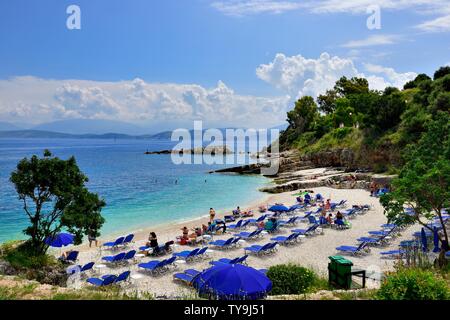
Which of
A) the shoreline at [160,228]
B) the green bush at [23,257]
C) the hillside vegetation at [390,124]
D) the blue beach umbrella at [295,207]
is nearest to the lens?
the green bush at [23,257]

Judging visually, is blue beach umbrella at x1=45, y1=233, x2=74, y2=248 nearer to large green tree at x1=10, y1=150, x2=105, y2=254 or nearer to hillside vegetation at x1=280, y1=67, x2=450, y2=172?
large green tree at x1=10, y1=150, x2=105, y2=254

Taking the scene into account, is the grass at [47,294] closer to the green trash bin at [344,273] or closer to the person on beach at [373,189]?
the green trash bin at [344,273]

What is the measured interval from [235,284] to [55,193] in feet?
28.0

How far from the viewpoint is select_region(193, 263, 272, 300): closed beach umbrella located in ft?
32.0

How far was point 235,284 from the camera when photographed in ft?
32.7

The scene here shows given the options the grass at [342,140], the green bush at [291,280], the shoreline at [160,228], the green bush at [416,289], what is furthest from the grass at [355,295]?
the grass at [342,140]

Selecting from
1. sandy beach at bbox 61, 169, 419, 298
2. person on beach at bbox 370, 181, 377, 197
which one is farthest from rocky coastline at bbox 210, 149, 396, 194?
sandy beach at bbox 61, 169, 419, 298

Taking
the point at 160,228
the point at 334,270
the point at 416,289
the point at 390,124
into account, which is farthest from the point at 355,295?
the point at 390,124

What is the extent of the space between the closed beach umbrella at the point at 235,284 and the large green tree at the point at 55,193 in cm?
693

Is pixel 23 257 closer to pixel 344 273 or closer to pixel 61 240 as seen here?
pixel 61 240

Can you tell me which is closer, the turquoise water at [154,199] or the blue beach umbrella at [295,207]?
the blue beach umbrella at [295,207]

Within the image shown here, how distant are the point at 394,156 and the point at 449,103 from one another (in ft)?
23.0

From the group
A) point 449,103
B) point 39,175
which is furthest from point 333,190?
point 39,175

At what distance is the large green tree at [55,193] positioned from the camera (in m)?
14.2
